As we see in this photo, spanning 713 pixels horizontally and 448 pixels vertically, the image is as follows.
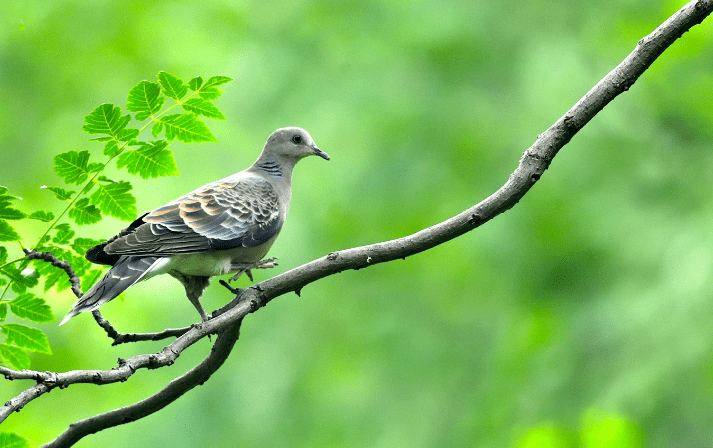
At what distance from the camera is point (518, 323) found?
614cm

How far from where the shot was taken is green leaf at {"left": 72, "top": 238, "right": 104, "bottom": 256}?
7.75 ft

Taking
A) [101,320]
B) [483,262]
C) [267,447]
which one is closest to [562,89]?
[483,262]

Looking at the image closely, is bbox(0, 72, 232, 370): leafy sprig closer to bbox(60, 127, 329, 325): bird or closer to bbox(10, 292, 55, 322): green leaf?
bbox(10, 292, 55, 322): green leaf

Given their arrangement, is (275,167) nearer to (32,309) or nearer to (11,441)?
(32,309)

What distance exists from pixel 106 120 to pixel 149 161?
203 mm

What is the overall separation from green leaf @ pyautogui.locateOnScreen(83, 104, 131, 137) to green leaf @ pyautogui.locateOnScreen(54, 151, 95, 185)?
0.28ft

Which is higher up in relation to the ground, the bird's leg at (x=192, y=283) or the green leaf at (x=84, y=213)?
the bird's leg at (x=192, y=283)

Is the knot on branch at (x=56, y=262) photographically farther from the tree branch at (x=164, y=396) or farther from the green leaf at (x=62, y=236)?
the tree branch at (x=164, y=396)

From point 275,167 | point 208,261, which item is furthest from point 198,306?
point 275,167

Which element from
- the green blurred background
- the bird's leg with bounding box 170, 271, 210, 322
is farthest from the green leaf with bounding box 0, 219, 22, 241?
the green blurred background

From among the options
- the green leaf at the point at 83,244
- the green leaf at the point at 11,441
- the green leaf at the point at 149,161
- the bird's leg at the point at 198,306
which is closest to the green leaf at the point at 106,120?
the green leaf at the point at 149,161

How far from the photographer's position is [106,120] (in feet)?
7.27

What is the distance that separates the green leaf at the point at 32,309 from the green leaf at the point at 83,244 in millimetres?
213

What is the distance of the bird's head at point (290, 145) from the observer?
3.43 meters
